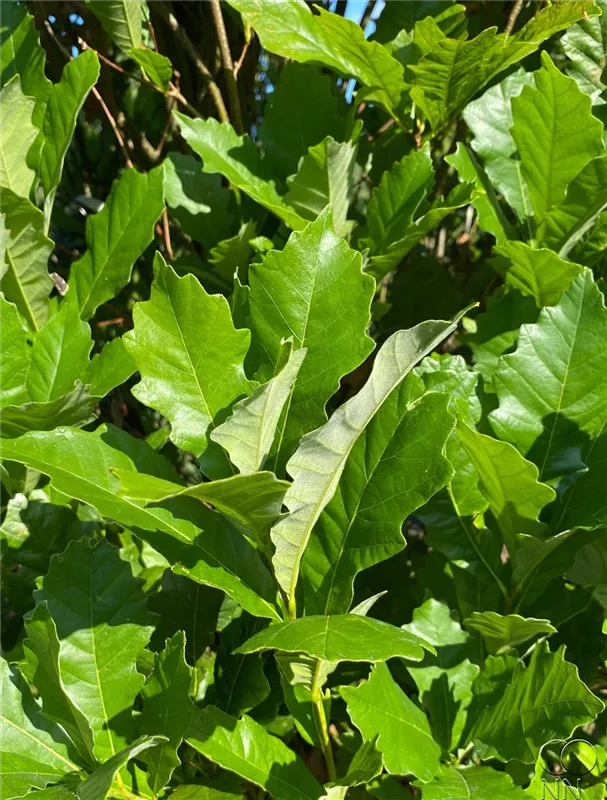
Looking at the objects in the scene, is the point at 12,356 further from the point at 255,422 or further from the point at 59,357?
the point at 255,422

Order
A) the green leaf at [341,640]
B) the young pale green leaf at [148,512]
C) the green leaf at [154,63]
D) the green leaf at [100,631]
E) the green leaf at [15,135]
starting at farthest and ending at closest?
the green leaf at [154,63]
the green leaf at [15,135]
the green leaf at [100,631]
the young pale green leaf at [148,512]
the green leaf at [341,640]

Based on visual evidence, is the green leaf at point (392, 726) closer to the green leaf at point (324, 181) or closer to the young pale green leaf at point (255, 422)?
the young pale green leaf at point (255, 422)

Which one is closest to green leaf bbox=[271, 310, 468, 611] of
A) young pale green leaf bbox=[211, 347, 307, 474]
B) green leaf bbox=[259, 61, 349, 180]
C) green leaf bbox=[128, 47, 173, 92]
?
young pale green leaf bbox=[211, 347, 307, 474]

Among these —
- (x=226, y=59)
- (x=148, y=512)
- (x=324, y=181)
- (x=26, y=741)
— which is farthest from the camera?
(x=226, y=59)

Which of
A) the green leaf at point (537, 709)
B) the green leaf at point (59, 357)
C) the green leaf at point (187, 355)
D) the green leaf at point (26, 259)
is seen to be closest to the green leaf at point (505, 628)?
the green leaf at point (537, 709)

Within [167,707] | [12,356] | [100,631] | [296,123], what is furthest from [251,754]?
[296,123]

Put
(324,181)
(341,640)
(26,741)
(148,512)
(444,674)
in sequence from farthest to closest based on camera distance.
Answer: (324,181)
(444,674)
(26,741)
(148,512)
(341,640)

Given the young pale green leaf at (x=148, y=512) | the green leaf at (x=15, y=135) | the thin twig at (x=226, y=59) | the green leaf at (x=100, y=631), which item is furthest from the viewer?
the thin twig at (x=226, y=59)
